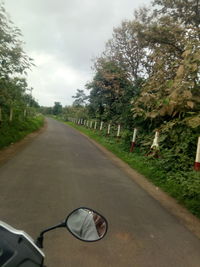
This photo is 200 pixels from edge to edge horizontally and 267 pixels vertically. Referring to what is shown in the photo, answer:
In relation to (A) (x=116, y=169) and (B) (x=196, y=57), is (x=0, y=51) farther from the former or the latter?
(B) (x=196, y=57)

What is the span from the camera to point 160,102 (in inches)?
286

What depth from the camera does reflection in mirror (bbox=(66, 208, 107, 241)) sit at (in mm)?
1581

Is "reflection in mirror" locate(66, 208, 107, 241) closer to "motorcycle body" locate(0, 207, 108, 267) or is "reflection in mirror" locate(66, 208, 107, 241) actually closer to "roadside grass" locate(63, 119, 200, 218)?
"motorcycle body" locate(0, 207, 108, 267)

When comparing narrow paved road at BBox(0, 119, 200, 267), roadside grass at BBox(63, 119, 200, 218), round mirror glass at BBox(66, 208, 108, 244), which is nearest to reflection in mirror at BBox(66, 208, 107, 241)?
round mirror glass at BBox(66, 208, 108, 244)

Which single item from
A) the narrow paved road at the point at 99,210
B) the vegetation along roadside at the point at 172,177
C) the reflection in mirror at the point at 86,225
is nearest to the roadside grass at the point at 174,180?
the vegetation along roadside at the point at 172,177

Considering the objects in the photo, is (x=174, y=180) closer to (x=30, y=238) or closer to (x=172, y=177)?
(x=172, y=177)

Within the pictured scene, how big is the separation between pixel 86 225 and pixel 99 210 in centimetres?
234

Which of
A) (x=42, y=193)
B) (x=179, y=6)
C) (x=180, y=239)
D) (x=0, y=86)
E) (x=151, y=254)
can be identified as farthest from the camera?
(x=179, y=6)

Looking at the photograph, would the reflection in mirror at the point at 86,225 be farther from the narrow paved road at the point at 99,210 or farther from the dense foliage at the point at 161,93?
the dense foliage at the point at 161,93

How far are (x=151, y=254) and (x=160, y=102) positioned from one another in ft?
17.7

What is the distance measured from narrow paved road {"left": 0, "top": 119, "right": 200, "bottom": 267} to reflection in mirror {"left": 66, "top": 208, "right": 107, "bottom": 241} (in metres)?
1.08

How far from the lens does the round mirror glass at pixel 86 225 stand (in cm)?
158

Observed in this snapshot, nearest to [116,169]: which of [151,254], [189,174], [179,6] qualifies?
[189,174]

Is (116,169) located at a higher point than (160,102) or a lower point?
lower
